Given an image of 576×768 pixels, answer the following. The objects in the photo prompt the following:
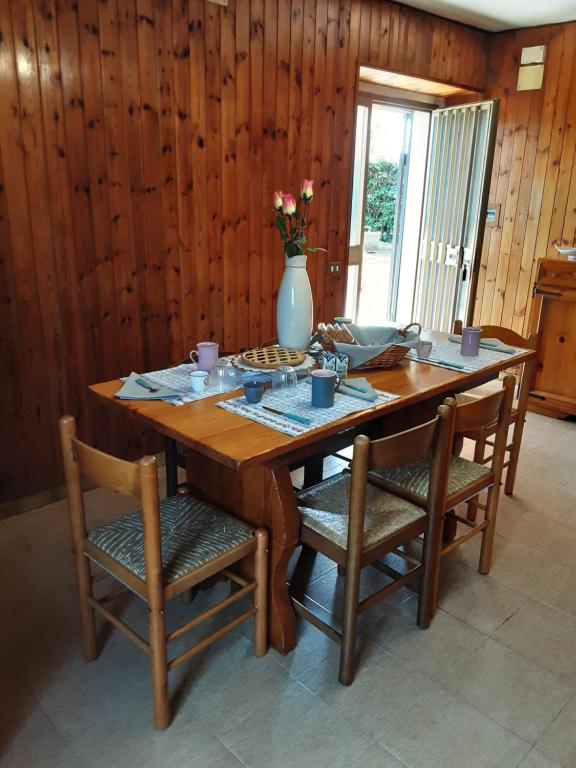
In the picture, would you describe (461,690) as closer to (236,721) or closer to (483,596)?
(483,596)

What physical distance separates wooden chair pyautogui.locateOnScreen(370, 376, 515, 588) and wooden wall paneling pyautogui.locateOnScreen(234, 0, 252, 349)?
1561 millimetres

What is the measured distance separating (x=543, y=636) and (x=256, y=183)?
8.47 feet

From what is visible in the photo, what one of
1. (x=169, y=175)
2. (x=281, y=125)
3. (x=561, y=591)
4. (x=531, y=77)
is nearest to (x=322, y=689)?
(x=561, y=591)

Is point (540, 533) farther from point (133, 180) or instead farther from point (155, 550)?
point (133, 180)

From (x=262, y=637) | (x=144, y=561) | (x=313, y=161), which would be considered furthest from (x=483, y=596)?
(x=313, y=161)

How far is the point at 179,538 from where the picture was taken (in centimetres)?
172

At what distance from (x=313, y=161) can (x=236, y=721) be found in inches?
117

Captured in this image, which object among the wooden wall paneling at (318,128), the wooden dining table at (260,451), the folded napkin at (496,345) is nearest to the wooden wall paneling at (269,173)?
the wooden wall paneling at (318,128)

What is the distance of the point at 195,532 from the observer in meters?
1.75

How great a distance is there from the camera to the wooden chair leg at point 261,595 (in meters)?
1.77

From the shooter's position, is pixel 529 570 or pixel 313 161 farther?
pixel 313 161

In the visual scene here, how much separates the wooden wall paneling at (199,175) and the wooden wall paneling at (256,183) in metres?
0.27

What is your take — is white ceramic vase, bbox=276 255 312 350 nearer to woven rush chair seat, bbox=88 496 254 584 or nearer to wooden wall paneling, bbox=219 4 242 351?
woven rush chair seat, bbox=88 496 254 584

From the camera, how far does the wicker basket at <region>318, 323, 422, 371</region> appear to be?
2301 millimetres
